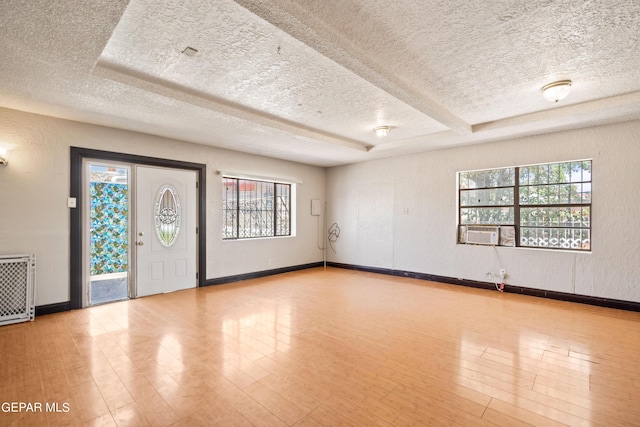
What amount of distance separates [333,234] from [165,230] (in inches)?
166

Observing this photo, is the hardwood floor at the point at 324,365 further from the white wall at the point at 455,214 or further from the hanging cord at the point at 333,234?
the hanging cord at the point at 333,234

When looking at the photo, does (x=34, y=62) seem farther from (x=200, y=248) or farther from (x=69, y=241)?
(x=200, y=248)

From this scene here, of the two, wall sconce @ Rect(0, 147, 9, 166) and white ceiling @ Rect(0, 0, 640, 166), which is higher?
white ceiling @ Rect(0, 0, 640, 166)

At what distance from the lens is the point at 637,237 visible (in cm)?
425

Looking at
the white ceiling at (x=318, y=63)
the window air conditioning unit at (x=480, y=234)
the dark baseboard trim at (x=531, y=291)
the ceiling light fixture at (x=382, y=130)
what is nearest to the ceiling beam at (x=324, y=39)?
the white ceiling at (x=318, y=63)

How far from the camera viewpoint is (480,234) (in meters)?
5.64

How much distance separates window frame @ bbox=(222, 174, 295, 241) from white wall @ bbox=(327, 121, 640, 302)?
48.9 inches

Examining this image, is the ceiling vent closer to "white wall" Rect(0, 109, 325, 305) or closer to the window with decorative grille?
"white wall" Rect(0, 109, 325, 305)

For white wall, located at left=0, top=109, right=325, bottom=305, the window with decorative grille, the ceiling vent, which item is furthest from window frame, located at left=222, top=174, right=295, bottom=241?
the ceiling vent

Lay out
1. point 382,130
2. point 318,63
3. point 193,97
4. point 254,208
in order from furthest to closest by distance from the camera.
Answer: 1. point 254,208
2. point 382,130
3. point 193,97
4. point 318,63

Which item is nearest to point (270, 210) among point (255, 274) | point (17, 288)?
point (255, 274)

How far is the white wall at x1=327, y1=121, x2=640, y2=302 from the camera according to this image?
4.35 metres

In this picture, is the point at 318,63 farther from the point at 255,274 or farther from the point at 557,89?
the point at 255,274

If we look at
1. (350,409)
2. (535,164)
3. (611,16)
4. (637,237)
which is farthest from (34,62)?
(637,237)
